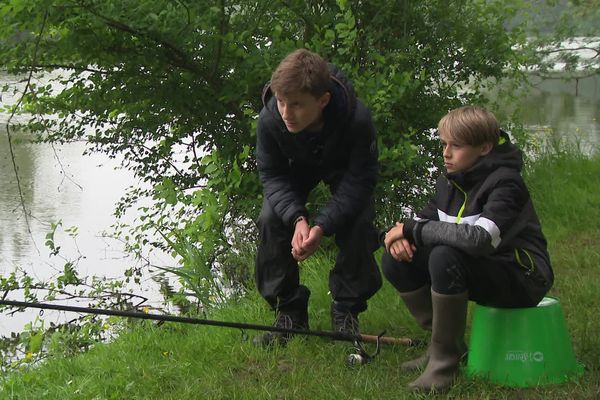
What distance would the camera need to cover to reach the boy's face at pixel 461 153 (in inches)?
Result: 111

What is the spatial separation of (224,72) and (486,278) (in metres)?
3.04

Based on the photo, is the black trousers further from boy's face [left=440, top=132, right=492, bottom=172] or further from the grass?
boy's face [left=440, top=132, right=492, bottom=172]

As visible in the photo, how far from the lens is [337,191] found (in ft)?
10.6

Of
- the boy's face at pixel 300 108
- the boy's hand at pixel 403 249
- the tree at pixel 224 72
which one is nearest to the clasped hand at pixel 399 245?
the boy's hand at pixel 403 249

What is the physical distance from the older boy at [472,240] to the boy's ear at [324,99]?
46 cm

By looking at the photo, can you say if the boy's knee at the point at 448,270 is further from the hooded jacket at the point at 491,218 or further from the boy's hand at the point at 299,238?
the boy's hand at the point at 299,238

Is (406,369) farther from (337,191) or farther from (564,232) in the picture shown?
(564,232)

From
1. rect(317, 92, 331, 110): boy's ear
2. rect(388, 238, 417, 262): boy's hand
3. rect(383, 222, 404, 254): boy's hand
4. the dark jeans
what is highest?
rect(317, 92, 331, 110): boy's ear

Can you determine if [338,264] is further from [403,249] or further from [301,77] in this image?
[301,77]

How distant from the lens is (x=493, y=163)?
275 centimetres

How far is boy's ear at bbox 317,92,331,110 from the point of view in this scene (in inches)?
120

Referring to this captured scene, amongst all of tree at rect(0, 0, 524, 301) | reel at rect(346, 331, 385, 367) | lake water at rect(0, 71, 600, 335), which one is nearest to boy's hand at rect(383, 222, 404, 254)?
reel at rect(346, 331, 385, 367)

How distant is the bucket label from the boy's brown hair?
110 cm

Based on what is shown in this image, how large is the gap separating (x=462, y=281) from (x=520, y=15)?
455cm
